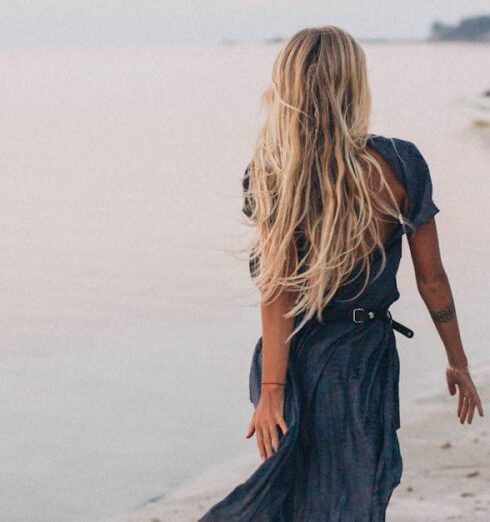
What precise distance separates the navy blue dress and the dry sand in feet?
4.62

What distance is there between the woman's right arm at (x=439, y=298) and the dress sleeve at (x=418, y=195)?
1.1 inches

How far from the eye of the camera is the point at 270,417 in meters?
2.91

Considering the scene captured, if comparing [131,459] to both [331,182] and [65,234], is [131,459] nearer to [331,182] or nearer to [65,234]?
[331,182]

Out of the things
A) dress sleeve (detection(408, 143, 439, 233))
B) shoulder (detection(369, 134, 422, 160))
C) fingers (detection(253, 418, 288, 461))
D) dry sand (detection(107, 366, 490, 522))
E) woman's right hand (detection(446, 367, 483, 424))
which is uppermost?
shoulder (detection(369, 134, 422, 160))

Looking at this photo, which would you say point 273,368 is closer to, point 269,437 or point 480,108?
point 269,437

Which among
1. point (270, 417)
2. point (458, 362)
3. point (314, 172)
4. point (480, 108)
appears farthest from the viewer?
point (480, 108)

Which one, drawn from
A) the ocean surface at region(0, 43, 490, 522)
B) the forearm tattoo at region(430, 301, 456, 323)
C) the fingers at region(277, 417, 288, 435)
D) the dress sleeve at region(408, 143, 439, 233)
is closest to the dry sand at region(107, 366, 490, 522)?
the ocean surface at region(0, 43, 490, 522)

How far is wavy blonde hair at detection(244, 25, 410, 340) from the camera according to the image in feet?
9.06

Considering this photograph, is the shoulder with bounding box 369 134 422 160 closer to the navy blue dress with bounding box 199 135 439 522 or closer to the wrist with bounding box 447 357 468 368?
the navy blue dress with bounding box 199 135 439 522

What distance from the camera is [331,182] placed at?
2791 millimetres

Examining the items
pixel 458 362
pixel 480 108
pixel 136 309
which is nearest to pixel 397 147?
pixel 458 362

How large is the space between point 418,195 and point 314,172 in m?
0.24

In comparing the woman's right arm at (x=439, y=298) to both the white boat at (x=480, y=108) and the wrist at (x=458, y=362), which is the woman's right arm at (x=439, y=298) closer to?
the wrist at (x=458, y=362)

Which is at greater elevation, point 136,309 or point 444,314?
point 136,309
